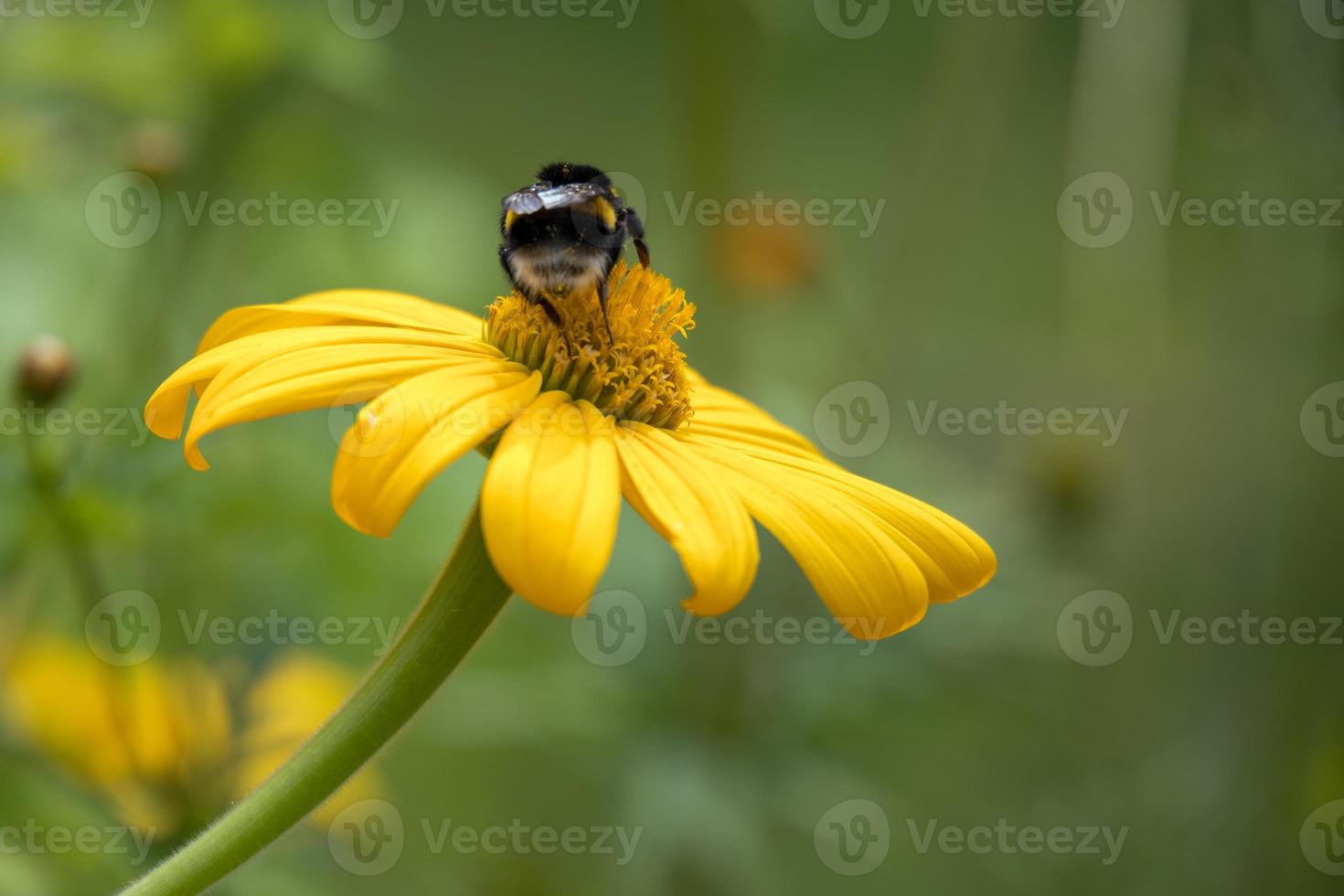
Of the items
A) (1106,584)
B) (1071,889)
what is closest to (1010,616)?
(1071,889)

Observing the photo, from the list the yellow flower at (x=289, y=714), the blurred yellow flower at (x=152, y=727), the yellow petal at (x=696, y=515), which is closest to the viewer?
the yellow petal at (x=696, y=515)

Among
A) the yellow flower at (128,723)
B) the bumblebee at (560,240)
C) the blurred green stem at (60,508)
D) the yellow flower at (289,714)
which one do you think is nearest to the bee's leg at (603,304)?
the bumblebee at (560,240)

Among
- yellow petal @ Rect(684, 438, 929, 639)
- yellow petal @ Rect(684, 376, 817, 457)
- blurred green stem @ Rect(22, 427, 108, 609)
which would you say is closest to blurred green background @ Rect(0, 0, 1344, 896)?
blurred green stem @ Rect(22, 427, 108, 609)

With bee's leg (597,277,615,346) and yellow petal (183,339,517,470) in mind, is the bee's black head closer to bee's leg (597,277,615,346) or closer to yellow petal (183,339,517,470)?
bee's leg (597,277,615,346)

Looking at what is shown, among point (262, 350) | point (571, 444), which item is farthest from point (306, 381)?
point (571, 444)

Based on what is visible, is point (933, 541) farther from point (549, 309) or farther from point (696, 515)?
point (549, 309)

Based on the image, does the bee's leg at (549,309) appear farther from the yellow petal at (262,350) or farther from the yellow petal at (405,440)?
the yellow petal at (405,440)
